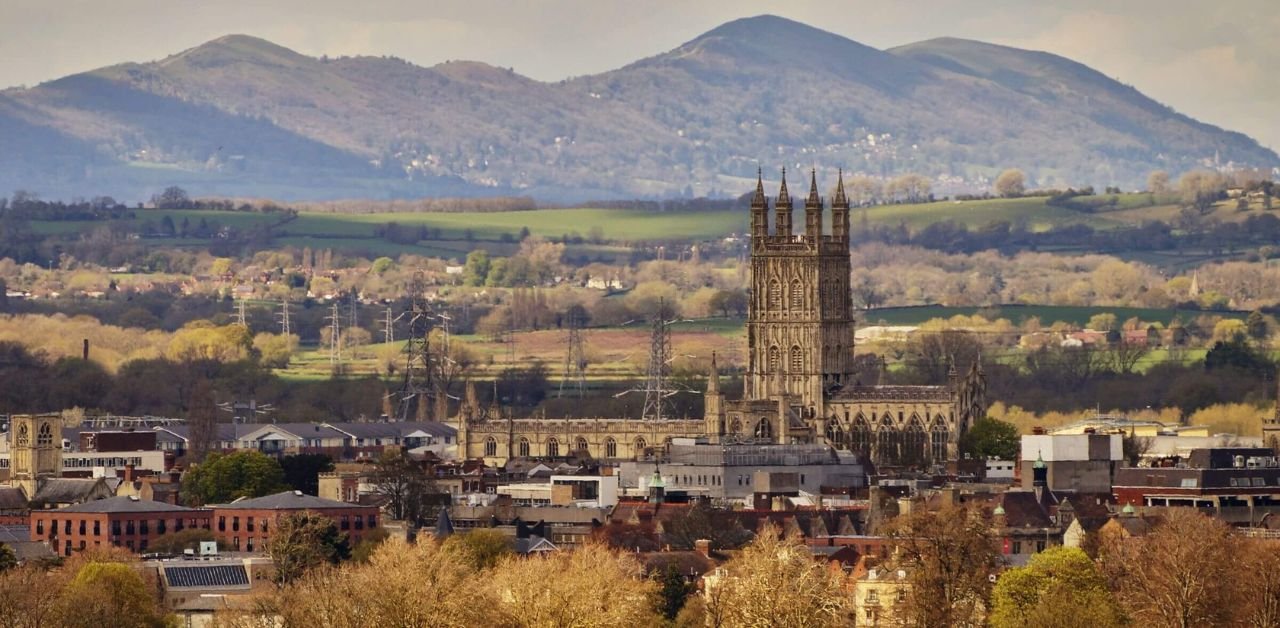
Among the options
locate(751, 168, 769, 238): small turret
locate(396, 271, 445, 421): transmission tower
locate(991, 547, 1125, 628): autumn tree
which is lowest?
locate(396, 271, 445, 421): transmission tower

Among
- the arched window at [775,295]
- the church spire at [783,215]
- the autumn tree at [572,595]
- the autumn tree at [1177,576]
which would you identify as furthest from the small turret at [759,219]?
the autumn tree at [572,595]

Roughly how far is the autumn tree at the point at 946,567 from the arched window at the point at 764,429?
54650 millimetres

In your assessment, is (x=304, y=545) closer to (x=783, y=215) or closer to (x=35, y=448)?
(x=35, y=448)

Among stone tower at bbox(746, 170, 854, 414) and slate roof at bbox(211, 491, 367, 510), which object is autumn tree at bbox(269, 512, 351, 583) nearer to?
slate roof at bbox(211, 491, 367, 510)

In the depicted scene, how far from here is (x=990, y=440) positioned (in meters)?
144

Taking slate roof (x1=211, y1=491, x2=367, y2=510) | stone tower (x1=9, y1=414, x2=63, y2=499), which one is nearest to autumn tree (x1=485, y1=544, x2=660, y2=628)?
slate roof (x1=211, y1=491, x2=367, y2=510)

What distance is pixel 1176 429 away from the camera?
148 meters

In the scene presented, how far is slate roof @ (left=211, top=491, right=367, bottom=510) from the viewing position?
11525 cm

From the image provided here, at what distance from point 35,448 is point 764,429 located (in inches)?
1087

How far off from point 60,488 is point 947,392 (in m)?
37.2

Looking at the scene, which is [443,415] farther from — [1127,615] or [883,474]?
[1127,615]

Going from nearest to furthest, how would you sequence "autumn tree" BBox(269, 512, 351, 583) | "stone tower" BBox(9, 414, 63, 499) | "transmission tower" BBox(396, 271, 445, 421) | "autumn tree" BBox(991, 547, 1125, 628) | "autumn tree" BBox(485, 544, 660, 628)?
"autumn tree" BBox(485, 544, 660, 628) → "autumn tree" BBox(991, 547, 1125, 628) → "autumn tree" BBox(269, 512, 351, 583) → "stone tower" BBox(9, 414, 63, 499) → "transmission tower" BBox(396, 271, 445, 421)

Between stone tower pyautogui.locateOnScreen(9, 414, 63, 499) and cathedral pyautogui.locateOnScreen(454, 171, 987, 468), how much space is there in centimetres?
2139

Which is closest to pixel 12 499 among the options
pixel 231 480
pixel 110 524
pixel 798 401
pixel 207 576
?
pixel 231 480
